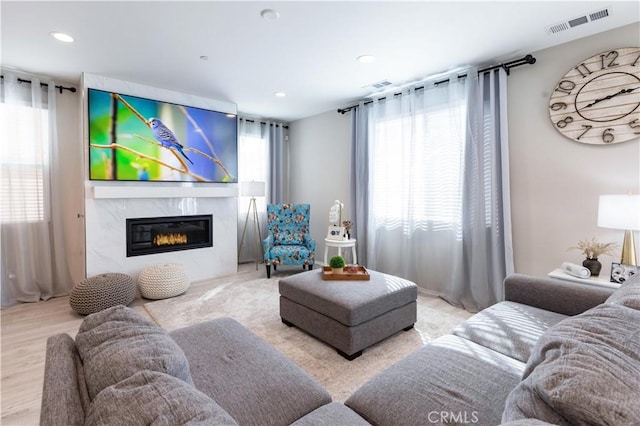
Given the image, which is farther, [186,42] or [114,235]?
[114,235]

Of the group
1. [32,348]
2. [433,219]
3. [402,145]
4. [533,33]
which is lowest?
[32,348]

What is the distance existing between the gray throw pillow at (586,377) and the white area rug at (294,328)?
132 centimetres

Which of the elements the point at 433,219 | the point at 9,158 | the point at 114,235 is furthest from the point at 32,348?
the point at 433,219

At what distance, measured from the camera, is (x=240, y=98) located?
170 inches

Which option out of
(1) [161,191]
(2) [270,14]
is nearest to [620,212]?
(2) [270,14]

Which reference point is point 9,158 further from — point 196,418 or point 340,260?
point 196,418

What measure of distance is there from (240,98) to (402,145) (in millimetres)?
2323

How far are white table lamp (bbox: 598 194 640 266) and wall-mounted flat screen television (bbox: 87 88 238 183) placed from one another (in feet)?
13.5

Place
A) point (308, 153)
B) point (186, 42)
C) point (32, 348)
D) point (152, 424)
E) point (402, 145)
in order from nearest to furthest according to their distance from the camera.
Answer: point (152, 424) → point (32, 348) → point (186, 42) → point (402, 145) → point (308, 153)

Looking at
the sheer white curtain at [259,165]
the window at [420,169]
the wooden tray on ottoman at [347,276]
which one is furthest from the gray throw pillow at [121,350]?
the sheer white curtain at [259,165]

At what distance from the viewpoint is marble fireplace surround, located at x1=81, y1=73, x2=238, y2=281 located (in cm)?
344

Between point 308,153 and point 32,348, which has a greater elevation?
point 308,153

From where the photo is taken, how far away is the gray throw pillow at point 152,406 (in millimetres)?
603

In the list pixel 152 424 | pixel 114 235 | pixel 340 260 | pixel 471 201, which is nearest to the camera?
pixel 152 424
